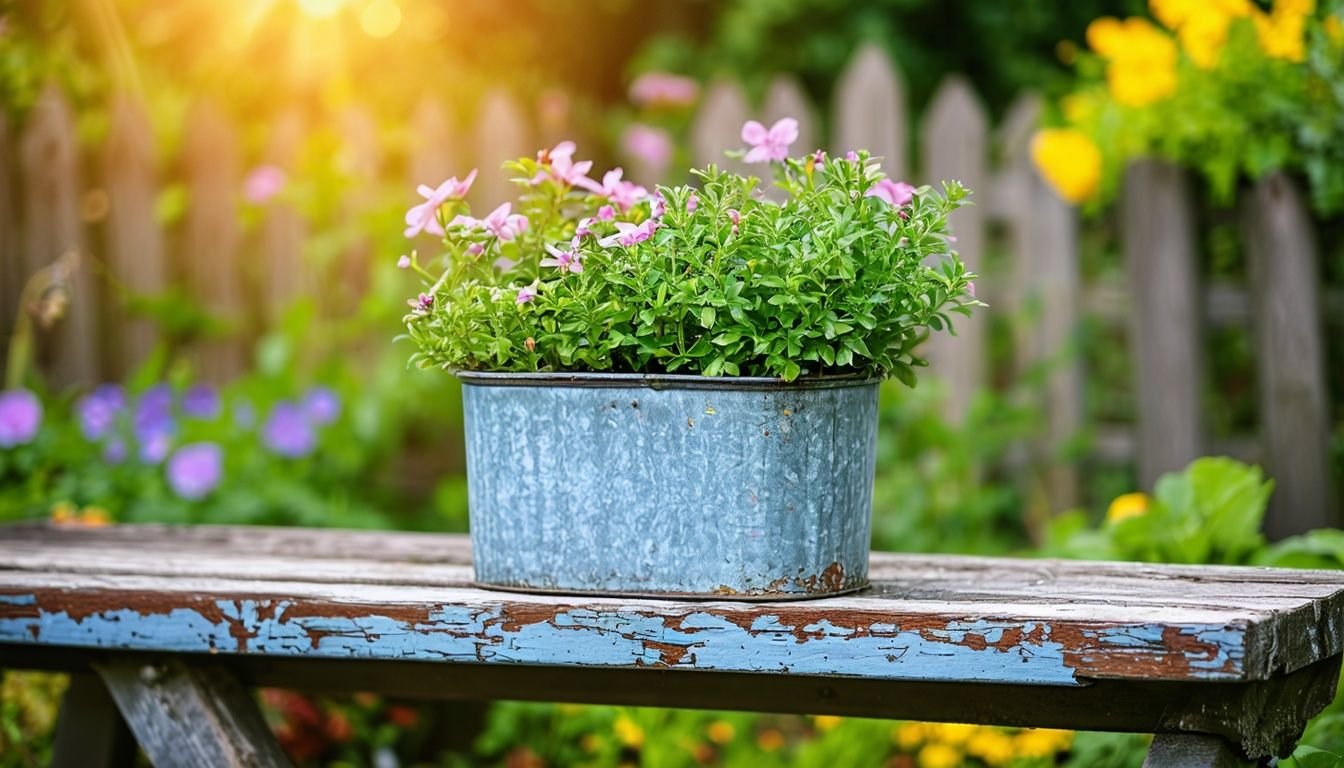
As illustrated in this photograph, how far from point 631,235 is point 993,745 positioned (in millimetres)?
1368

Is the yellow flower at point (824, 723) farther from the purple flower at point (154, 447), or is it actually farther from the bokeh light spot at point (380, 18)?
the bokeh light spot at point (380, 18)

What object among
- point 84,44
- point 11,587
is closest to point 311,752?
point 11,587

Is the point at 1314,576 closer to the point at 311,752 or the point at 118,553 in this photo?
the point at 118,553

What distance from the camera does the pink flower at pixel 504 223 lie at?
57.8 inches

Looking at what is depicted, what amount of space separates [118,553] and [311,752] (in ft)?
3.11

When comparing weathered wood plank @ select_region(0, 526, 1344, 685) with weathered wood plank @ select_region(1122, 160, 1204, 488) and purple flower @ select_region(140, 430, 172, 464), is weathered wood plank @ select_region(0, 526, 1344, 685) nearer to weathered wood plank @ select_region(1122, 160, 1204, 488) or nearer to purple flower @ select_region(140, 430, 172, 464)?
weathered wood plank @ select_region(1122, 160, 1204, 488)

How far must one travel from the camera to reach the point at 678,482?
1.38m

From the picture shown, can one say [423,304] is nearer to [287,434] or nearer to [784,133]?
[784,133]

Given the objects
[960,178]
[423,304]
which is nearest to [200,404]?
[960,178]

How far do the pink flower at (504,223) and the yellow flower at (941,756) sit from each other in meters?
1.36

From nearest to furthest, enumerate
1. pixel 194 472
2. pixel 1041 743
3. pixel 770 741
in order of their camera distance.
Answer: pixel 1041 743
pixel 770 741
pixel 194 472

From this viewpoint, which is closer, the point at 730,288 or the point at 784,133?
the point at 730,288

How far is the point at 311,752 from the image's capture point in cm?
270

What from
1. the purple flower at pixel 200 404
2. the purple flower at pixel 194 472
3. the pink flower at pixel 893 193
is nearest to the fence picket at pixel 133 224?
the purple flower at pixel 200 404
